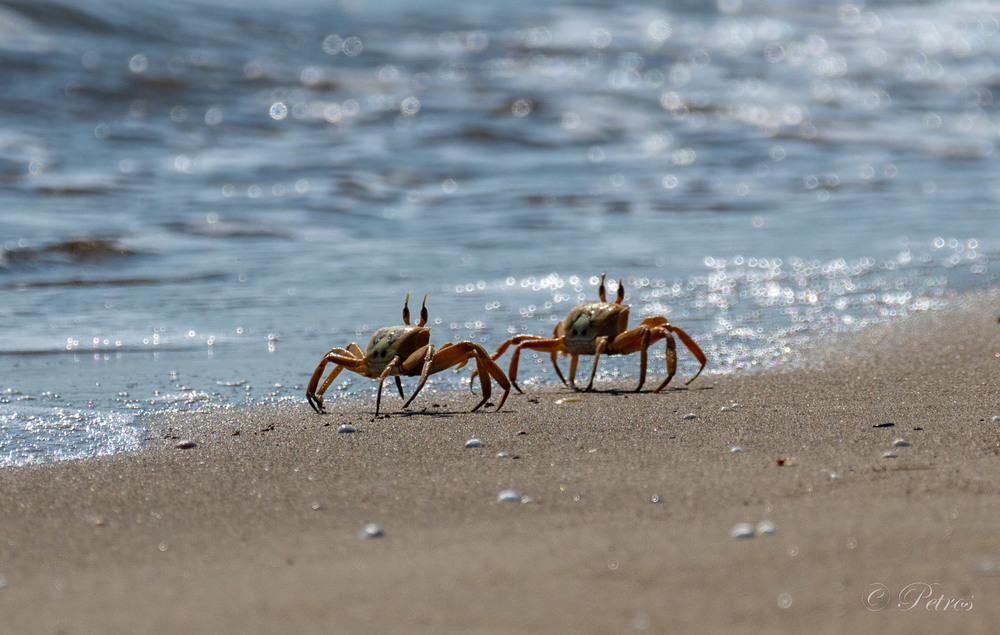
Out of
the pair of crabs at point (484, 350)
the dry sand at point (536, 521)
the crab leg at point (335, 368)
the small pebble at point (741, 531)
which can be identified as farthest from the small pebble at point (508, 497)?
the crab leg at point (335, 368)

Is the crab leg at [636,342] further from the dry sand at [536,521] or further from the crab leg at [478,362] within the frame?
the crab leg at [478,362]

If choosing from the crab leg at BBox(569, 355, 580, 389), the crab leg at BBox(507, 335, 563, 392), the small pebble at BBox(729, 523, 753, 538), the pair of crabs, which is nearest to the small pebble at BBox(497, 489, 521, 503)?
the small pebble at BBox(729, 523, 753, 538)

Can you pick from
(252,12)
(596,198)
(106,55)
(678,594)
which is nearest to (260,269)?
(596,198)

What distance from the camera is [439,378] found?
592 centimetres

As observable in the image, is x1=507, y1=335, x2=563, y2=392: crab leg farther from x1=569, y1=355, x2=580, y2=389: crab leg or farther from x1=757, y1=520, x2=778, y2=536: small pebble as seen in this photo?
x1=757, y1=520, x2=778, y2=536: small pebble

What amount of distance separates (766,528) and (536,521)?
0.63m

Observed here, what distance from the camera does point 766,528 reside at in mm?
2969

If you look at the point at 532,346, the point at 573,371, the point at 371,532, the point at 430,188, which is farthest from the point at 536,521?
the point at 430,188

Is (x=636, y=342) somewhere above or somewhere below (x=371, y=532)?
above

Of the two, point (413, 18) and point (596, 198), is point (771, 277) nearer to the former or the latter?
point (596, 198)

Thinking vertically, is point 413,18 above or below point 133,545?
above

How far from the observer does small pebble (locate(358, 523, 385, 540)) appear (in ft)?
10.3

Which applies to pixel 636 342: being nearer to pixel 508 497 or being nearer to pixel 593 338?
pixel 593 338

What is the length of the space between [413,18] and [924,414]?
2212cm
